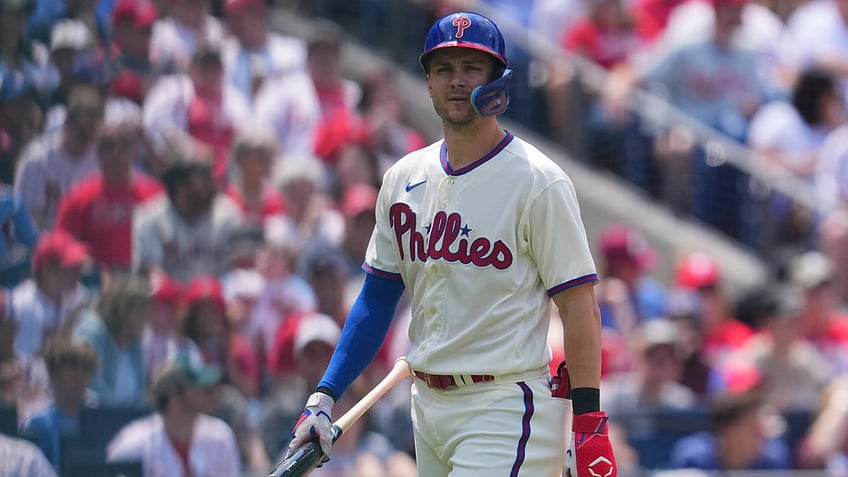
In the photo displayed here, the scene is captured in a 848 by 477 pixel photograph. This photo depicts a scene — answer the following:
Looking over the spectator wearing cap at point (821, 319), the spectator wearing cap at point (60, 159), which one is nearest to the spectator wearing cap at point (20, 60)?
the spectator wearing cap at point (60, 159)

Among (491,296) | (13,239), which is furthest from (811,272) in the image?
(491,296)

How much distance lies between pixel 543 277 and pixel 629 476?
2.91 metres

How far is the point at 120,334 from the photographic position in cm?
693

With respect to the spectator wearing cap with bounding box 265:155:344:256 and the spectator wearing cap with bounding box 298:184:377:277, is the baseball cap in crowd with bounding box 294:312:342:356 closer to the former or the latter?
the spectator wearing cap with bounding box 298:184:377:277

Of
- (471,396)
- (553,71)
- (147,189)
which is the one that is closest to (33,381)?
(147,189)

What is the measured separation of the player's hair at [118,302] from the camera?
22.6 ft

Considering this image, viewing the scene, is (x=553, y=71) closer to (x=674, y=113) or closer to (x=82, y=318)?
(x=674, y=113)

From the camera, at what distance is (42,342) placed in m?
6.48

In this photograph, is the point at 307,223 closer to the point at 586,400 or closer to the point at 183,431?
the point at 183,431

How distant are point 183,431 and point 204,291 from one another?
95 centimetres

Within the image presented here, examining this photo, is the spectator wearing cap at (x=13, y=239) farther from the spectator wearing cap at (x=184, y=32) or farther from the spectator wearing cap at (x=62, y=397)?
the spectator wearing cap at (x=184, y=32)

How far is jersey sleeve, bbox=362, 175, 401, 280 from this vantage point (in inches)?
182

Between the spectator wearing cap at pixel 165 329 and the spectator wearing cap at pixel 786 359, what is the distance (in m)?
3.16

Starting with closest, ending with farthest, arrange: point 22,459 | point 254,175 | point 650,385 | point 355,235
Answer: point 22,459
point 650,385
point 355,235
point 254,175
